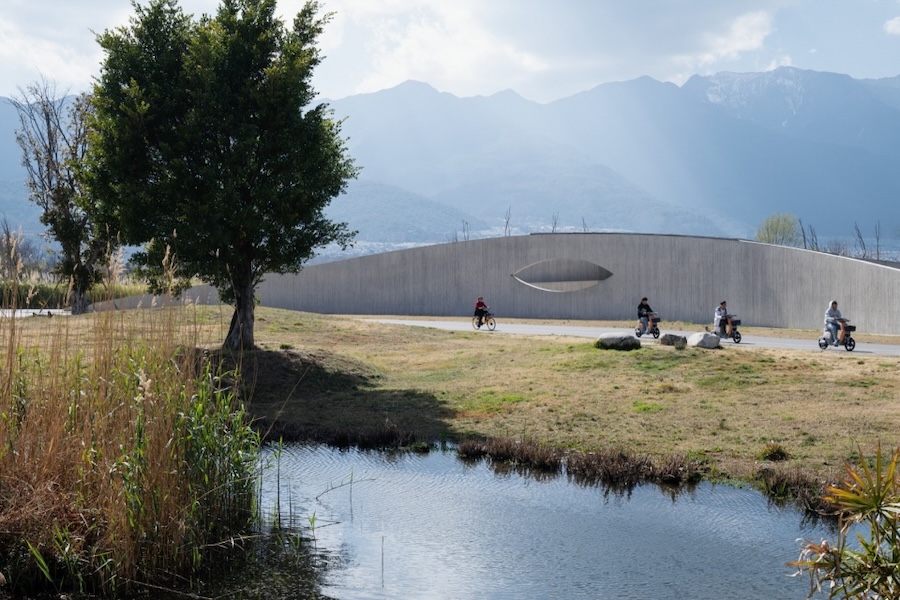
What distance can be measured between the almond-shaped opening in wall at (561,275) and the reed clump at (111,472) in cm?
3390

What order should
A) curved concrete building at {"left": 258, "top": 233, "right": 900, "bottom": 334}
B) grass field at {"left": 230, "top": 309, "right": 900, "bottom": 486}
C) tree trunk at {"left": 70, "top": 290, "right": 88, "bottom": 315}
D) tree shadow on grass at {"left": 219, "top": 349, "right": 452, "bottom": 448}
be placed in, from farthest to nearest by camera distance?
1. curved concrete building at {"left": 258, "top": 233, "right": 900, "bottom": 334}
2. tree trunk at {"left": 70, "top": 290, "right": 88, "bottom": 315}
3. tree shadow on grass at {"left": 219, "top": 349, "right": 452, "bottom": 448}
4. grass field at {"left": 230, "top": 309, "right": 900, "bottom": 486}

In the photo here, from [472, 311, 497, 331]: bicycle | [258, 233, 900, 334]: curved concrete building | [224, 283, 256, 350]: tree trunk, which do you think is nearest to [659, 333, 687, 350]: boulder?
[224, 283, 256, 350]: tree trunk

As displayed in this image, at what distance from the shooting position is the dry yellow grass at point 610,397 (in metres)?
11.8

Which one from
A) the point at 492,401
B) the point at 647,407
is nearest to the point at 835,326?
the point at 647,407

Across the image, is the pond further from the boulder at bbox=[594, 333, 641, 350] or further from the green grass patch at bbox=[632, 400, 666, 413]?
the boulder at bbox=[594, 333, 641, 350]

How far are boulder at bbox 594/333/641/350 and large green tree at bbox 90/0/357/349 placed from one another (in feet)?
21.0

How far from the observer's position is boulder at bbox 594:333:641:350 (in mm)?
18844

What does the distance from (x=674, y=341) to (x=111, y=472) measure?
1546cm

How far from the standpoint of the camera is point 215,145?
57.4 ft

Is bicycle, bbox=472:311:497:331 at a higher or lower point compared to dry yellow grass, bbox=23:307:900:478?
higher

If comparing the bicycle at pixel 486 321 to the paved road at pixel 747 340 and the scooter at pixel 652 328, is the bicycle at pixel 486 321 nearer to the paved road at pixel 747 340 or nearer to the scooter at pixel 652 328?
the paved road at pixel 747 340

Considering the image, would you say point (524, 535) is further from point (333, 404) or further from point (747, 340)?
point (747, 340)

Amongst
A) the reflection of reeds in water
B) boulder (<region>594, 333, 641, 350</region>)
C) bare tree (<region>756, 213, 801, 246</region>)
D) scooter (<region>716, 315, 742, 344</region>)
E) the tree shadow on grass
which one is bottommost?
the reflection of reeds in water

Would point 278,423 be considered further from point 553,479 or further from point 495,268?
point 495,268
